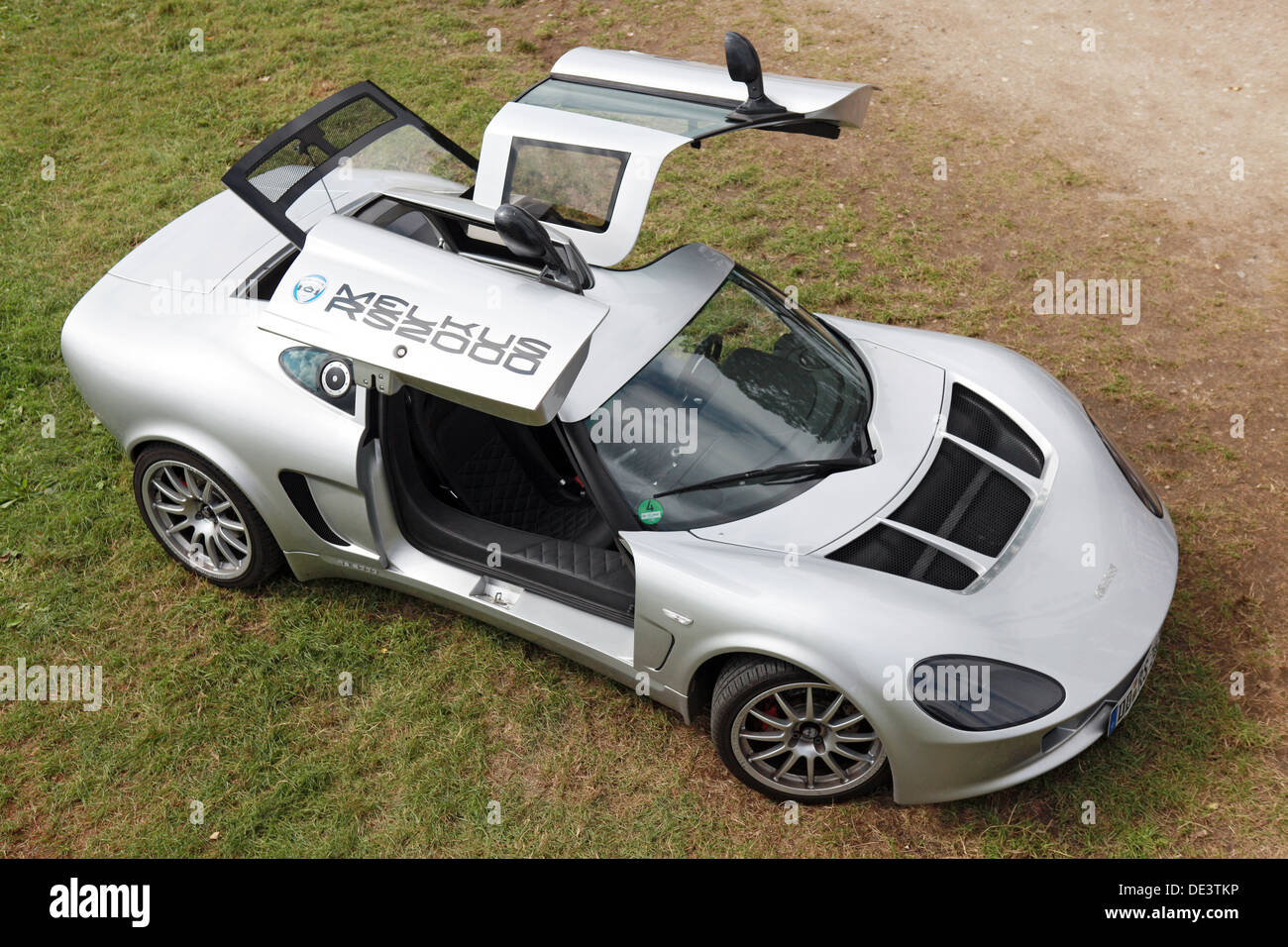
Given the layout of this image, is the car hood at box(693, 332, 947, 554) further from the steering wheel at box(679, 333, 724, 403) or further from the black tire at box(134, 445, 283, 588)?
the black tire at box(134, 445, 283, 588)

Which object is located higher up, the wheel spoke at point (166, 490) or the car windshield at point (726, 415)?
the car windshield at point (726, 415)

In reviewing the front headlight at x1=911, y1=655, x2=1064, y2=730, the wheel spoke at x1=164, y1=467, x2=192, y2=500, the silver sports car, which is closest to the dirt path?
the silver sports car

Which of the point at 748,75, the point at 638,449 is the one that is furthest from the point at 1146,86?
the point at 638,449

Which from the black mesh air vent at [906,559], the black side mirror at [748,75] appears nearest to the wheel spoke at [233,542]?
the black mesh air vent at [906,559]

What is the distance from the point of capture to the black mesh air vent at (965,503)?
3.92 m

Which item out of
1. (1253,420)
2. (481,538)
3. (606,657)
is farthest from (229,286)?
(1253,420)

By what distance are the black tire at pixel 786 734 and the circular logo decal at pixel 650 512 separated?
1.94ft

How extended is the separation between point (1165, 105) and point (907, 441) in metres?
5.88

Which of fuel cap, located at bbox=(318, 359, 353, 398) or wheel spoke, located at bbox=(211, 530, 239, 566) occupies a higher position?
fuel cap, located at bbox=(318, 359, 353, 398)

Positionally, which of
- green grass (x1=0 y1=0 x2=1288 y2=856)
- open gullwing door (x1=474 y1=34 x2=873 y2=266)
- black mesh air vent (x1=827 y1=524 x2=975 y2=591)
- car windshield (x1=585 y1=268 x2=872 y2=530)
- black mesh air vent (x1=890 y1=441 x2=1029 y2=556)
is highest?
open gullwing door (x1=474 y1=34 x2=873 y2=266)

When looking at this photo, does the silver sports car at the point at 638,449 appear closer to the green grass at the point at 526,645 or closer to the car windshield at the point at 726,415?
the car windshield at the point at 726,415

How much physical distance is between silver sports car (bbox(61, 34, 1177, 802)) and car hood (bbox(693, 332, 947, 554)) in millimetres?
12

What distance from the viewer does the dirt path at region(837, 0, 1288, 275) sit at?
745 centimetres
